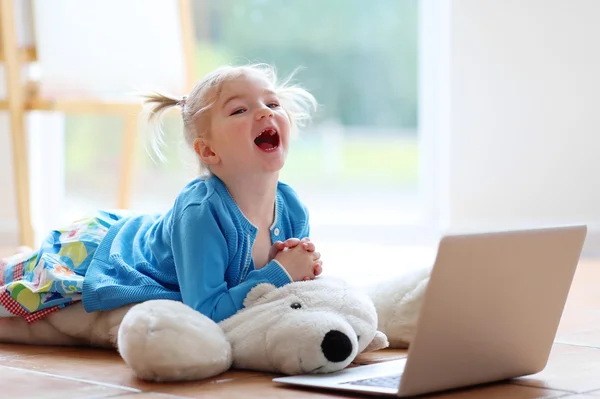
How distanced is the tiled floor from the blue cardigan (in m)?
0.09

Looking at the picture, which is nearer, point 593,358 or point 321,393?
point 321,393

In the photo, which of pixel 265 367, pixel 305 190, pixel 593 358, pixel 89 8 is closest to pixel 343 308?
pixel 265 367

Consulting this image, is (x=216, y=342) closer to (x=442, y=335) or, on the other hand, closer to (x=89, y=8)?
(x=442, y=335)

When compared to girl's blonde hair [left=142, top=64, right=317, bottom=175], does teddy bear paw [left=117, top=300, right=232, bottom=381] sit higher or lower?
lower

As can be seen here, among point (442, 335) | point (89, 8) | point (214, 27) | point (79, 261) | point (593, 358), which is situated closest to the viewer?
point (442, 335)

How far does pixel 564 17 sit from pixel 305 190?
3.95 ft

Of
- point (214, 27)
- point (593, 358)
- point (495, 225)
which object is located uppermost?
point (214, 27)

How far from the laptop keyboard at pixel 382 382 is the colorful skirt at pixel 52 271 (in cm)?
48

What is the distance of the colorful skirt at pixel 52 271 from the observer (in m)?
1.32

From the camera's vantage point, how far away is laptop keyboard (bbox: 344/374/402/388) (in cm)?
98

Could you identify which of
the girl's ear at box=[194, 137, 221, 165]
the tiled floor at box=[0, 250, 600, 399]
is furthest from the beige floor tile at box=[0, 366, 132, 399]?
the girl's ear at box=[194, 137, 221, 165]

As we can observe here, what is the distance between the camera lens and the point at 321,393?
99 centimetres

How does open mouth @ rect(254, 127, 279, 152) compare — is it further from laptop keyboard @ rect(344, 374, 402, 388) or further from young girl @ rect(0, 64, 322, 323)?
laptop keyboard @ rect(344, 374, 402, 388)

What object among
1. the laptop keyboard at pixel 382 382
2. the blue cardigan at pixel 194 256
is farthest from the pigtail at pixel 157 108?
the laptop keyboard at pixel 382 382
